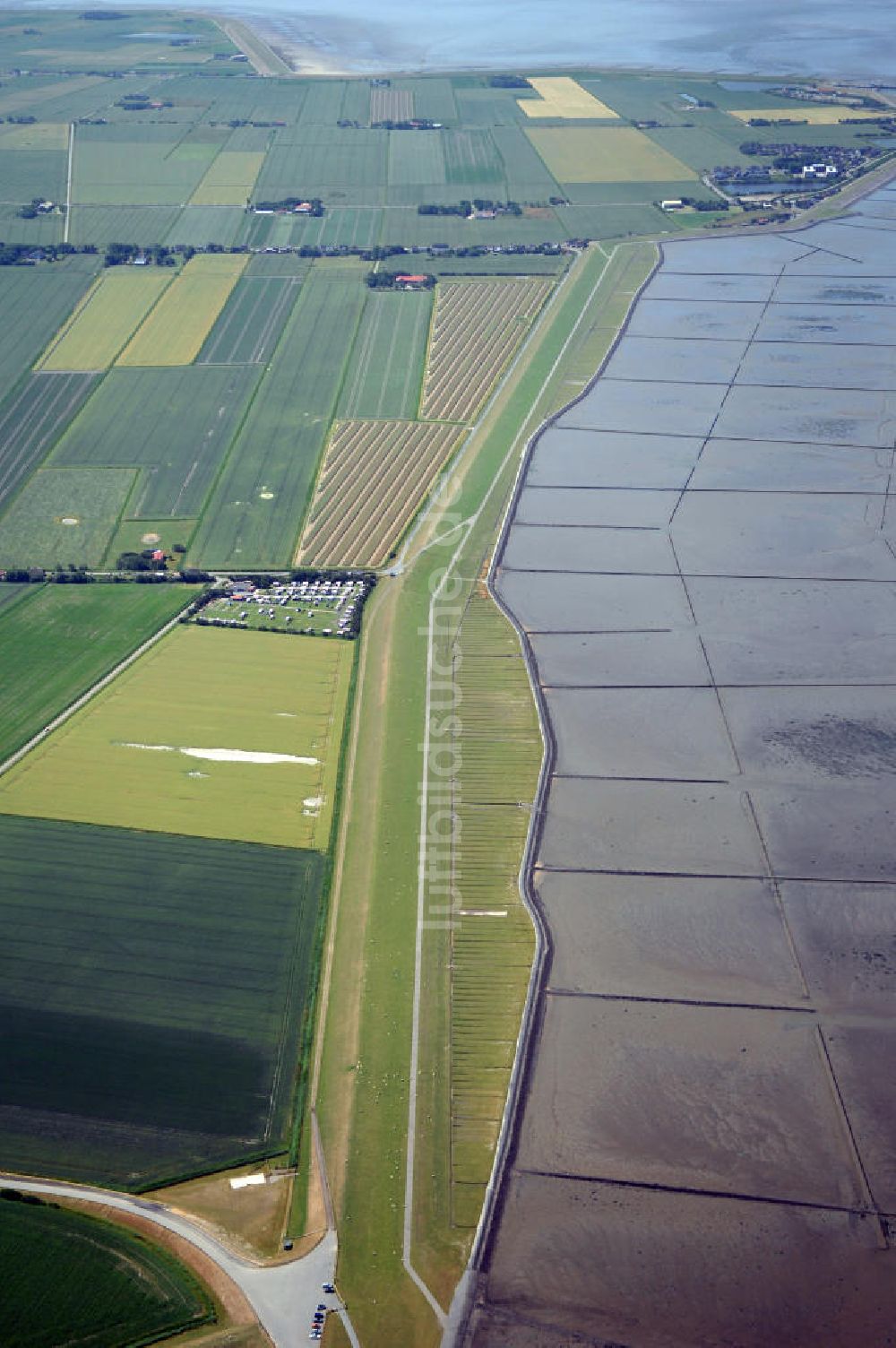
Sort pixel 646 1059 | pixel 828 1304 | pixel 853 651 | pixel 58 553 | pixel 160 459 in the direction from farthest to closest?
pixel 160 459, pixel 58 553, pixel 853 651, pixel 646 1059, pixel 828 1304

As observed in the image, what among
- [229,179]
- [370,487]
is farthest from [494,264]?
[370,487]

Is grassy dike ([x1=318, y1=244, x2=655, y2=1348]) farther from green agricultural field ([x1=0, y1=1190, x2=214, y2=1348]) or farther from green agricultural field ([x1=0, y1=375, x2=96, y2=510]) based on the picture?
green agricultural field ([x1=0, y1=375, x2=96, y2=510])

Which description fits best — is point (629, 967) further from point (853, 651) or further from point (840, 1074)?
point (853, 651)

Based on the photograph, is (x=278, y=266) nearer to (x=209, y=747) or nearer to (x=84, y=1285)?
(x=209, y=747)

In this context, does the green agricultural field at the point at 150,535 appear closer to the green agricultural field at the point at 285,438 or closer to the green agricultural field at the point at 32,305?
the green agricultural field at the point at 285,438

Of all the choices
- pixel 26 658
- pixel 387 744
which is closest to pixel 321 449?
pixel 26 658

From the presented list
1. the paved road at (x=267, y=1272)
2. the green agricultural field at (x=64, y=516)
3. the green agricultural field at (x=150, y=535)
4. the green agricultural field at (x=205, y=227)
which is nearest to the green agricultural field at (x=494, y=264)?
the green agricultural field at (x=205, y=227)
